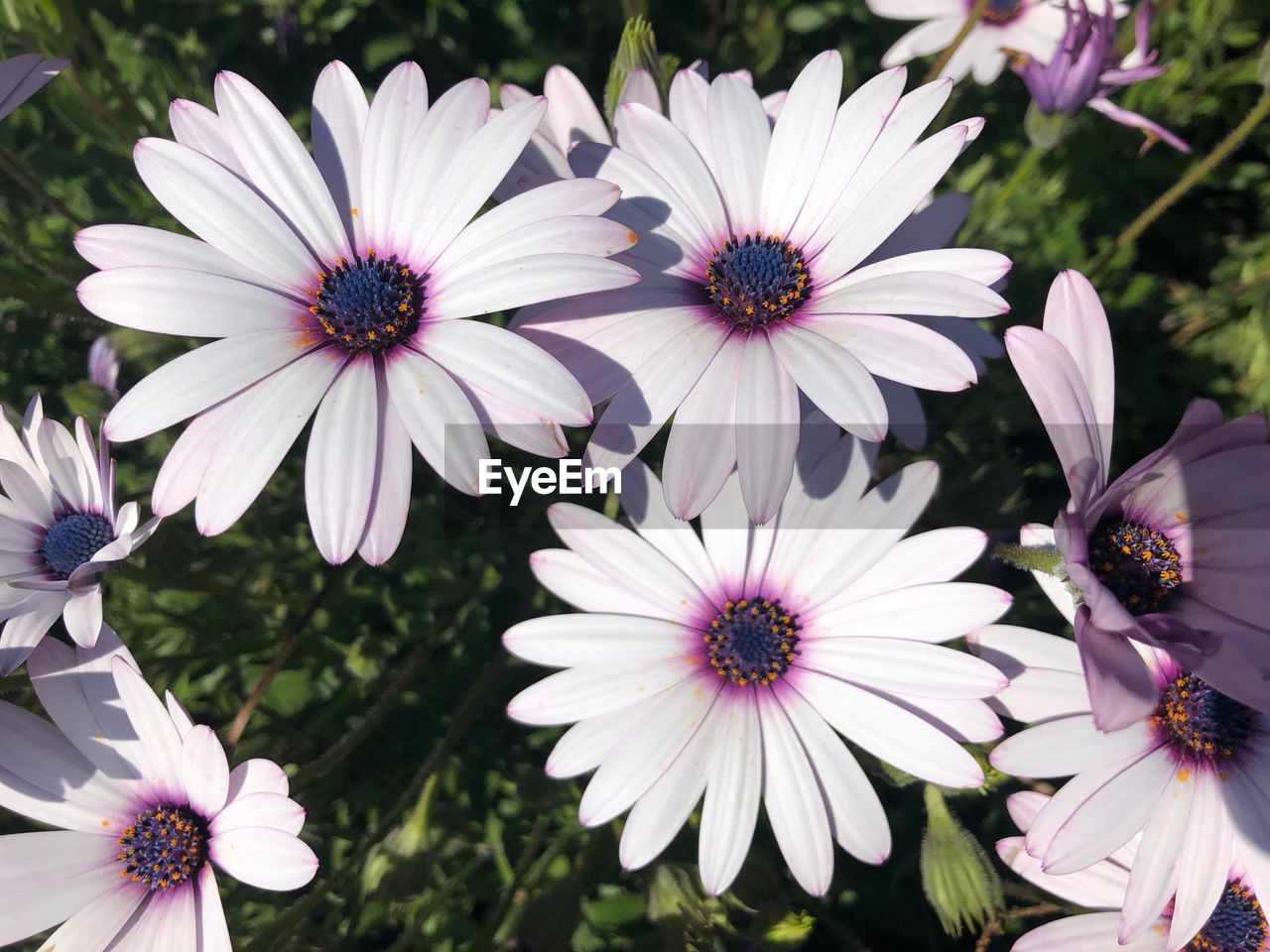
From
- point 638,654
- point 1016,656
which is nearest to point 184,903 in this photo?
point 638,654

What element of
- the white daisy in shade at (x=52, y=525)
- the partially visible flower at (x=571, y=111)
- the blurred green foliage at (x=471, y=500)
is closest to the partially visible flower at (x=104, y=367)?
the blurred green foliage at (x=471, y=500)

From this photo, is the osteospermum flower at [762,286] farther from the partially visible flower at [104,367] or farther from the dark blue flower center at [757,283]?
the partially visible flower at [104,367]

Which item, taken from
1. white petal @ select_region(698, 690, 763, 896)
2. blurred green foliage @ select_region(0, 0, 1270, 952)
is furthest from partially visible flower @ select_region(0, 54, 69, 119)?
white petal @ select_region(698, 690, 763, 896)

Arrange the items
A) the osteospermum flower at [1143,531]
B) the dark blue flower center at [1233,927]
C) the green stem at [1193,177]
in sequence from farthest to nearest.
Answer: the green stem at [1193,177] < the dark blue flower center at [1233,927] < the osteospermum flower at [1143,531]

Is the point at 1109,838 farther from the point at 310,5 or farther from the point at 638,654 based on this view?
the point at 310,5

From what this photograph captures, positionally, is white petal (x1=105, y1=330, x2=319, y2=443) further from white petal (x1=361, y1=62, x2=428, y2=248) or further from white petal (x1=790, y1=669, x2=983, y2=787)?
white petal (x1=790, y1=669, x2=983, y2=787)

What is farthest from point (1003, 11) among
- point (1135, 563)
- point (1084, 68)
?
point (1135, 563)
